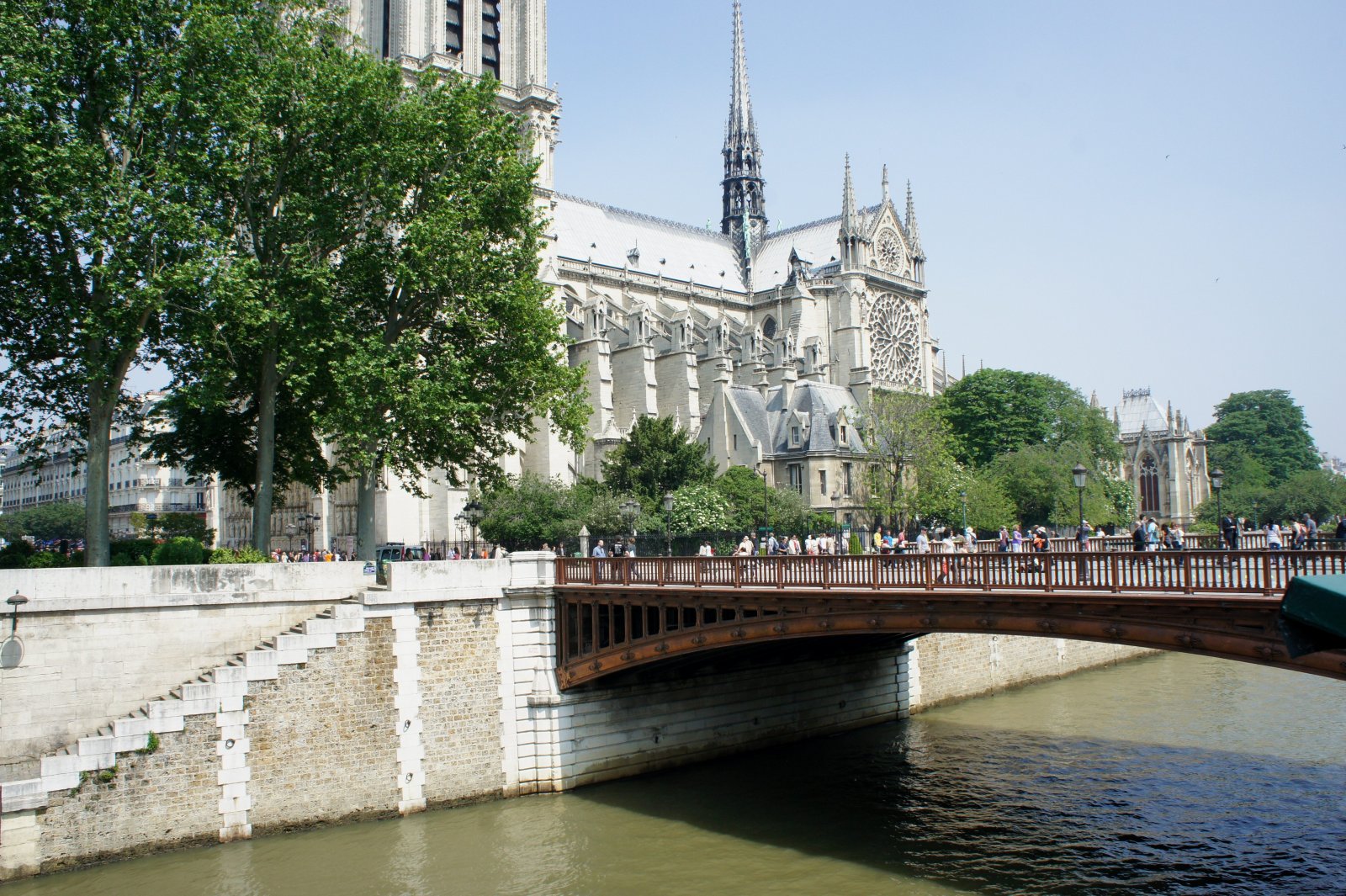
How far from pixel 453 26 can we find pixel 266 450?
136 ft

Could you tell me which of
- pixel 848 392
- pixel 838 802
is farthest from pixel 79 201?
pixel 848 392

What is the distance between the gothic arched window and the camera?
95.1 m

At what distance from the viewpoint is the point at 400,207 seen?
103 ft

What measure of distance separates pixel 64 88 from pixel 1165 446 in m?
88.5

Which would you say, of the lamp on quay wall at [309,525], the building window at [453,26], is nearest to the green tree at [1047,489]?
the lamp on quay wall at [309,525]

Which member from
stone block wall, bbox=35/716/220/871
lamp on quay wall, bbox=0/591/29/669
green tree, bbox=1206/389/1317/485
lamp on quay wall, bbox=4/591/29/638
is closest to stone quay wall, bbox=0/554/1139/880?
stone block wall, bbox=35/716/220/871

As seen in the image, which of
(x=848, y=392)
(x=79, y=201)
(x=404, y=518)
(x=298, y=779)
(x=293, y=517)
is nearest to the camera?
(x=298, y=779)

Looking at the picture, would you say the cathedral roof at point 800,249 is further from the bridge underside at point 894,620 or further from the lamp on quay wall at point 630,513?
the bridge underside at point 894,620

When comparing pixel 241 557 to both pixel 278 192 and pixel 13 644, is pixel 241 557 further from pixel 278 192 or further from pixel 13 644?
pixel 278 192

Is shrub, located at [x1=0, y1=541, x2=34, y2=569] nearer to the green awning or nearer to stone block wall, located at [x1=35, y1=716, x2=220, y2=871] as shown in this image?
stone block wall, located at [x1=35, y1=716, x2=220, y2=871]

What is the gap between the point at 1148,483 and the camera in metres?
95.6

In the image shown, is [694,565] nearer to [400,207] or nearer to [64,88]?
[400,207]

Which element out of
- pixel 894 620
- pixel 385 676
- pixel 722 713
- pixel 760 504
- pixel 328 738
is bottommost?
pixel 722 713

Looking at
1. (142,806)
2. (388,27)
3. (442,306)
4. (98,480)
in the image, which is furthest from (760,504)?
(142,806)
